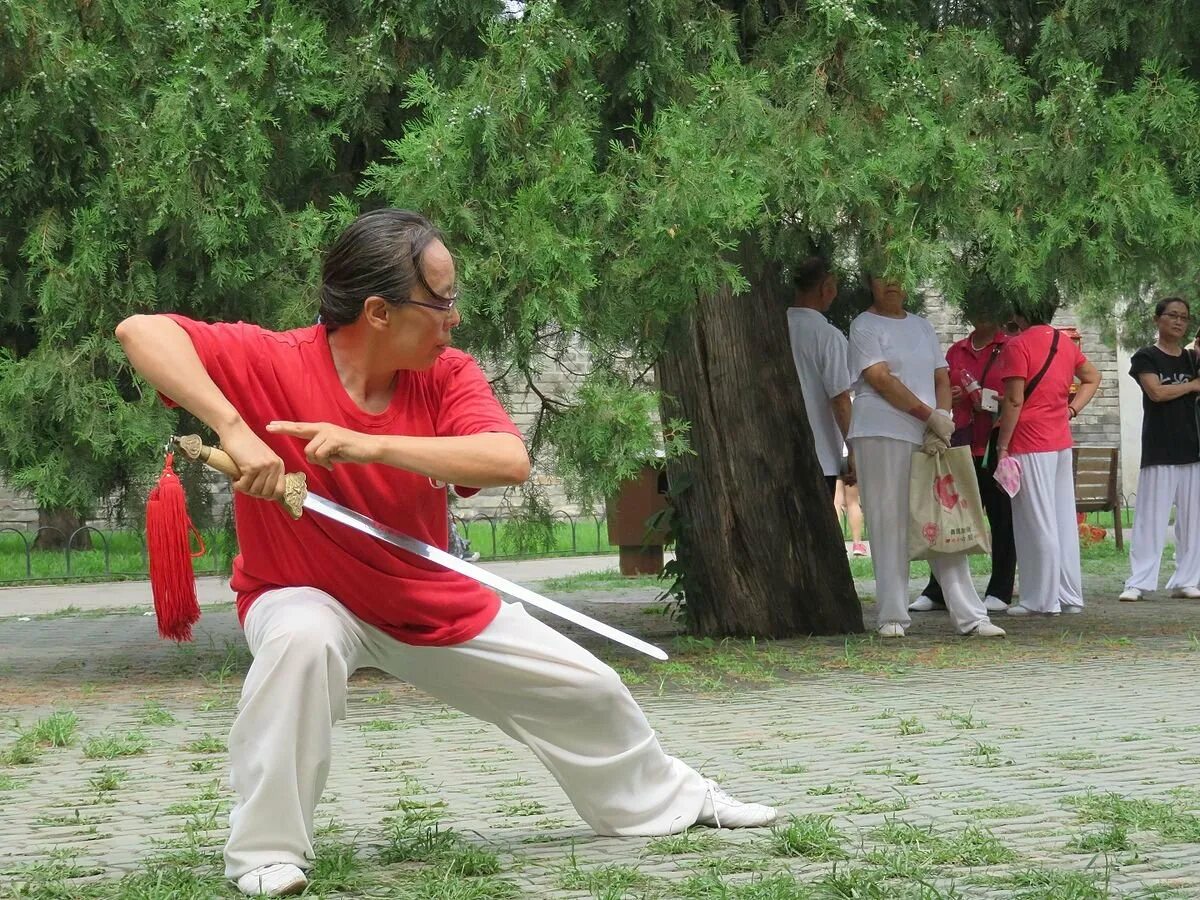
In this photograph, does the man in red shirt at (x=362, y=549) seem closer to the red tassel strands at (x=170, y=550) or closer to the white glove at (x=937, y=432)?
the red tassel strands at (x=170, y=550)

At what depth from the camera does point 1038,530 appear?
37.4ft

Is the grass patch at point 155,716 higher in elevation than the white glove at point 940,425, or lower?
lower

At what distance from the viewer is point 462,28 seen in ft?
27.1

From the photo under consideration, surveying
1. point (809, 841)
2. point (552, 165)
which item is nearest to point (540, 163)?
point (552, 165)

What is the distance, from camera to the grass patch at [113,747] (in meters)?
6.72

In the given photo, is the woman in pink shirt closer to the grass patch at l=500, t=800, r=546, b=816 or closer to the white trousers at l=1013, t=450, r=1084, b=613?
the white trousers at l=1013, t=450, r=1084, b=613

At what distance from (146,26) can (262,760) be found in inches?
213

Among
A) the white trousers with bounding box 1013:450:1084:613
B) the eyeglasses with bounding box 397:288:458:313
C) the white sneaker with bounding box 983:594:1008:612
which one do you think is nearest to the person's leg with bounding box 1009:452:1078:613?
the white trousers with bounding box 1013:450:1084:613

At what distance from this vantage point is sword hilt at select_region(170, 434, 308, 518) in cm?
395

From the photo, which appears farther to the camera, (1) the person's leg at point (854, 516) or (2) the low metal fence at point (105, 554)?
(1) the person's leg at point (854, 516)

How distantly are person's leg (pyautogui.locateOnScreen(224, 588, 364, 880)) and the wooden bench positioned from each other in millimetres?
16124

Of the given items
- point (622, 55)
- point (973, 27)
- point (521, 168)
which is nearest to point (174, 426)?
point (521, 168)

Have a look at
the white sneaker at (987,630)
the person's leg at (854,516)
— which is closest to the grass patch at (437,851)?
the white sneaker at (987,630)

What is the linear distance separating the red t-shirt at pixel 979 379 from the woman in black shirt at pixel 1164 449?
57.9 inches
